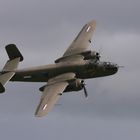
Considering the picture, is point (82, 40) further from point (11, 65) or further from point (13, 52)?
point (11, 65)

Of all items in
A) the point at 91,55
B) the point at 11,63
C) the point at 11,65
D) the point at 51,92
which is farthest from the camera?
the point at 11,63

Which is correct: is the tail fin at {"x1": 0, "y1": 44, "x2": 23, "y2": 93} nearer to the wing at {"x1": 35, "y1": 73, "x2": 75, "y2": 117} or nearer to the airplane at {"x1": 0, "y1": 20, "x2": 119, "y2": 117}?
the airplane at {"x1": 0, "y1": 20, "x2": 119, "y2": 117}

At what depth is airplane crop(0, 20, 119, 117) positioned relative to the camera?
86.8 meters

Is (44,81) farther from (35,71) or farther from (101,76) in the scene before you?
(101,76)

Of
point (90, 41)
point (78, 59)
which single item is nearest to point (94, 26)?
point (90, 41)

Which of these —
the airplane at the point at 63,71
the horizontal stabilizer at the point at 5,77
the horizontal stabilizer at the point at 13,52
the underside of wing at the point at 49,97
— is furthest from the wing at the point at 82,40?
the underside of wing at the point at 49,97

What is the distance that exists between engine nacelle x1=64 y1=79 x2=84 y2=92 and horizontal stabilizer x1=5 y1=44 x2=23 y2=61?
11920mm

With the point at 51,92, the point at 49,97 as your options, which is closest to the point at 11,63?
the point at 51,92

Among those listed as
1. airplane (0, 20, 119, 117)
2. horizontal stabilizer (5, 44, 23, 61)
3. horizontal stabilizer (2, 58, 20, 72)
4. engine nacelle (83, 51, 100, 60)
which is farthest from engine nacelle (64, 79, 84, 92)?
horizontal stabilizer (5, 44, 23, 61)

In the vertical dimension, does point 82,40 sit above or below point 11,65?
above

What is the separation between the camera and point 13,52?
3784 inches

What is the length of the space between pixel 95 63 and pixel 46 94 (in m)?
8.77

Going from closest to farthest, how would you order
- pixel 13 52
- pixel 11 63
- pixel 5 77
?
pixel 5 77, pixel 11 63, pixel 13 52

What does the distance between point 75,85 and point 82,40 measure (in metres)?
14.1
